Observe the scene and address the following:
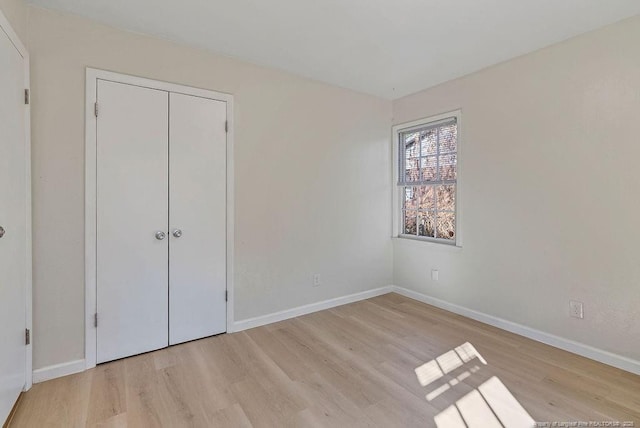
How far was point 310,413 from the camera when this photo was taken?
1.79 metres

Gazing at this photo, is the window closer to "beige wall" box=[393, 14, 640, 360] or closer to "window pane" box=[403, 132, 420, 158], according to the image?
"window pane" box=[403, 132, 420, 158]

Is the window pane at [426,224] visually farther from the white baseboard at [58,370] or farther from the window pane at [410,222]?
the white baseboard at [58,370]

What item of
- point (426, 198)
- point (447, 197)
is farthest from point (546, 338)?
point (426, 198)

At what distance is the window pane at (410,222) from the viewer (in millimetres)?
3881

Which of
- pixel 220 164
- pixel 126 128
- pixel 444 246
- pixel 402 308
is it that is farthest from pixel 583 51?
pixel 126 128

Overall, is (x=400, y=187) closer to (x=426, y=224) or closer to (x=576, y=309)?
(x=426, y=224)

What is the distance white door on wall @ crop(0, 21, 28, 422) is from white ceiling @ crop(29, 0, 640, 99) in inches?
27.5

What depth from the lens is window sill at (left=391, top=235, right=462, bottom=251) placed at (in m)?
3.36

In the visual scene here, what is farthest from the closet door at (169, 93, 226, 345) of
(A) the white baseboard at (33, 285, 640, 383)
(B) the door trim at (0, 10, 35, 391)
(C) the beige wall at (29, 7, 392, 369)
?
(B) the door trim at (0, 10, 35, 391)

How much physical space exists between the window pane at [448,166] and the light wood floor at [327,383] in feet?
5.19

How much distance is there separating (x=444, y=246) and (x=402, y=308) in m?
0.83

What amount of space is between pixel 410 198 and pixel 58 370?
364 centimetres

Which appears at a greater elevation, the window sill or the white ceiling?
the white ceiling

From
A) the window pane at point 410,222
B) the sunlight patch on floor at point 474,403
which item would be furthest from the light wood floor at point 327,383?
the window pane at point 410,222
